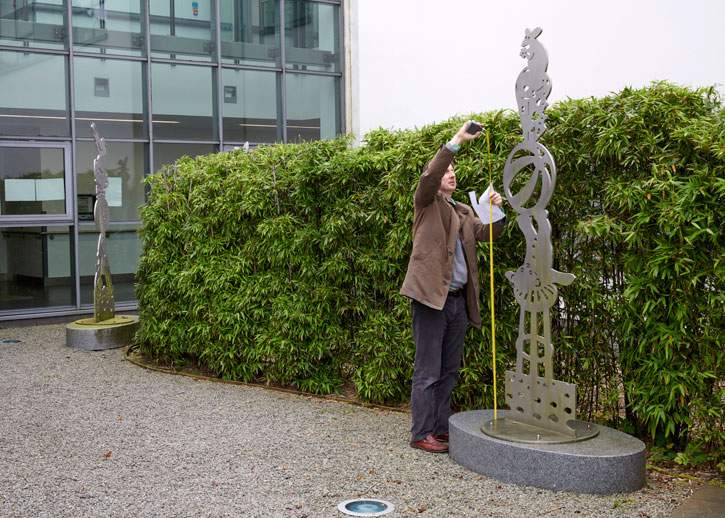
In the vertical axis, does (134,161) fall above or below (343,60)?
below

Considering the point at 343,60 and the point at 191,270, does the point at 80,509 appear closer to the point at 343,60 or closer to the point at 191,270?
the point at 191,270

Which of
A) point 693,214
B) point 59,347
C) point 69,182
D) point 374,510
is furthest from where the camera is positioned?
point 69,182

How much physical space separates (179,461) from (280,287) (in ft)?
7.14

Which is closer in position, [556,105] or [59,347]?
[556,105]

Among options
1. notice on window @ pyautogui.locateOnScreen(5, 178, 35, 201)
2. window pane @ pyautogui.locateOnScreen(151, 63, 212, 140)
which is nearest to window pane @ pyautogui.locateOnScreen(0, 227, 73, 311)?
notice on window @ pyautogui.locateOnScreen(5, 178, 35, 201)

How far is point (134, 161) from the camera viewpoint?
38.5ft

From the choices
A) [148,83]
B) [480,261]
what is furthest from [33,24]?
[480,261]

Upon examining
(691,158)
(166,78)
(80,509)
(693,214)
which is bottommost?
(80,509)

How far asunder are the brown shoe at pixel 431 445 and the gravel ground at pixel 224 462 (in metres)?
0.06

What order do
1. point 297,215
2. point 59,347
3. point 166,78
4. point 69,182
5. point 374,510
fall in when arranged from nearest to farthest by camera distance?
point 374,510, point 297,215, point 59,347, point 69,182, point 166,78

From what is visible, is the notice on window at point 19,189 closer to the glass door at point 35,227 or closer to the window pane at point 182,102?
the glass door at point 35,227

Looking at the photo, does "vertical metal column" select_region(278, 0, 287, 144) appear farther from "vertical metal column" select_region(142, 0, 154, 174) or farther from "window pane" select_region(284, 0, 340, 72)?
"vertical metal column" select_region(142, 0, 154, 174)

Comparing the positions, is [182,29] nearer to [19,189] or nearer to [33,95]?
[33,95]

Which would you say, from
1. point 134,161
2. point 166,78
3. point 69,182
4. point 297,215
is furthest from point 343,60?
point 297,215
